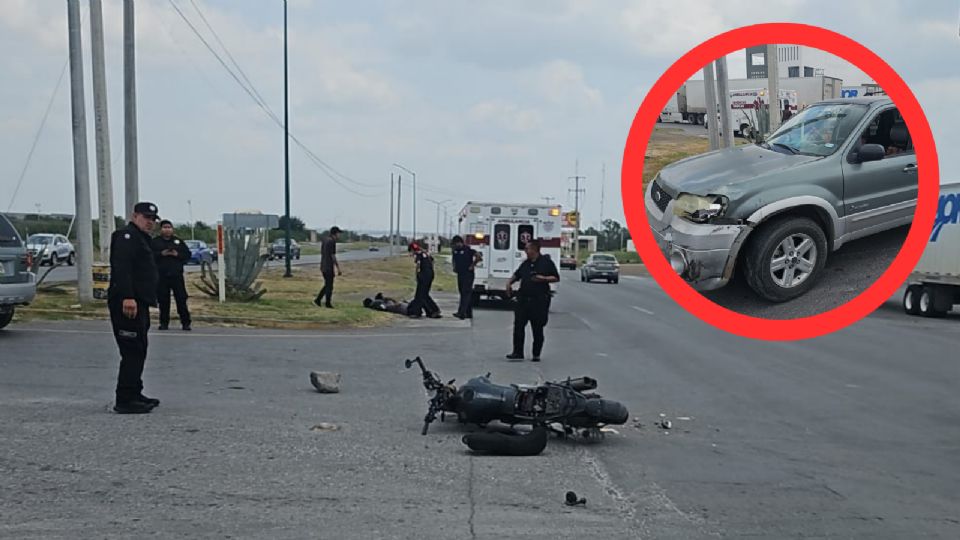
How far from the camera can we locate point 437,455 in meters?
8.29

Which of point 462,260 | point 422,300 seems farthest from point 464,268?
point 422,300

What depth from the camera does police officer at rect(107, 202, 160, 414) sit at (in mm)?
9625

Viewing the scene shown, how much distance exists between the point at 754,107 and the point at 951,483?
7.06m

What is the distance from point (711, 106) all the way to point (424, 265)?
2115 centimetres

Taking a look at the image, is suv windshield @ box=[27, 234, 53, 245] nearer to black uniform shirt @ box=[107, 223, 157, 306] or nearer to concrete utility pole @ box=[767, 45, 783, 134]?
black uniform shirt @ box=[107, 223, 157, 306]

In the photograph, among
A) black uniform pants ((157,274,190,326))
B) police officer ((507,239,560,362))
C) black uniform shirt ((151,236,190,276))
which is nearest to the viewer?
police officer ((507,239,560,362))

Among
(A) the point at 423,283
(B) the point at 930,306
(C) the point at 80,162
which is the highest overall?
(C) the point at 80,162

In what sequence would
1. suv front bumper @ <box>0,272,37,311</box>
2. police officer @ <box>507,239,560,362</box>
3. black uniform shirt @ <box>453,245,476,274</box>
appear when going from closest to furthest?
police officer @ <box>507,239,560,362</box> → suv front bumper @ <box>0,272,37,311</box> → black uniform shirt @ <box>453,245,476,274</box>

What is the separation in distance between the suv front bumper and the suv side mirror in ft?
51.3

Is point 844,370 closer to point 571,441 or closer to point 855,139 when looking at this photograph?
point 571,441

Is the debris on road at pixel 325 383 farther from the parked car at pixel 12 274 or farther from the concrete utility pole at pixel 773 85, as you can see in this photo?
the concrete utility pole at pixel 773 85
